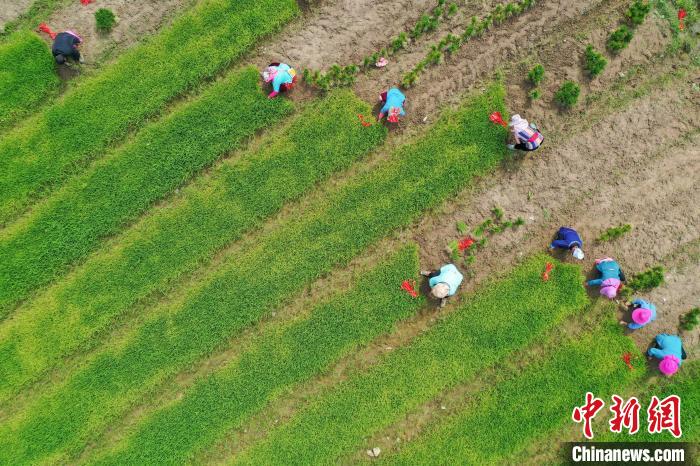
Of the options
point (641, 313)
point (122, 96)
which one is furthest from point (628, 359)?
point (122, 96)

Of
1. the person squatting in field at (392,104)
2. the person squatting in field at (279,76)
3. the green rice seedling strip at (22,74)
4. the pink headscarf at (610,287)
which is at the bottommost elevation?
the pink headscarf at (610,287)

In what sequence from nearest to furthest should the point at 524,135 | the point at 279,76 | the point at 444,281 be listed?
the point at 444,281, the point at 524,135, the point at 279,76

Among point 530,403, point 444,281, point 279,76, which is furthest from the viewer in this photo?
point 530,403

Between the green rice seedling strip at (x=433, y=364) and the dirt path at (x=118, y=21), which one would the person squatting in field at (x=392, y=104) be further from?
the dirt path at (x=118, y=21)

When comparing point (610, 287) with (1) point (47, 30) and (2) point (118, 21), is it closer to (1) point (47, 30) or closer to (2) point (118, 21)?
(2) point (118, 21)

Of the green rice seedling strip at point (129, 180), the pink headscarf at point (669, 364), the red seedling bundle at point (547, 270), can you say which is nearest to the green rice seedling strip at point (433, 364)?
the red seedling bundle at point (547, 270)

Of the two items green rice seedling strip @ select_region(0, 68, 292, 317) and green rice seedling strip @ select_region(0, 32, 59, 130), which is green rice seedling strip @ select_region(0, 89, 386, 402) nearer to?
green rice seedling strip @ select_region(0, 68, 292, 317)

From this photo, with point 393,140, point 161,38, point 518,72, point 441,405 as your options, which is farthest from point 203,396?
point 518,72
